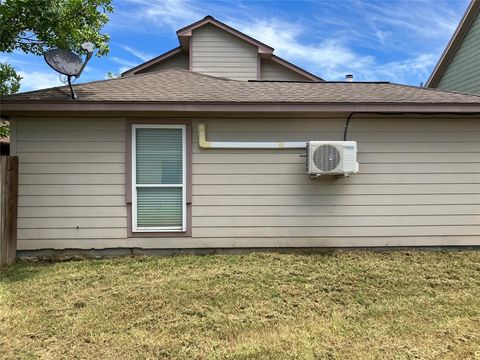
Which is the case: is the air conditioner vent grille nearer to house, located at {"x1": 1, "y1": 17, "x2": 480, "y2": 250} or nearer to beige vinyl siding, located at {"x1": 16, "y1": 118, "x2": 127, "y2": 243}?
house, located at {"x1": 1, "y1": 17, "x2": 480, "y2": 250}

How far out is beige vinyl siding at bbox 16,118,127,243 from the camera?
5.80 meters

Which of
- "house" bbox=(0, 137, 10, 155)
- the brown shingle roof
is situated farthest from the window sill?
"house" bbox=(0, 137, 10, 155)

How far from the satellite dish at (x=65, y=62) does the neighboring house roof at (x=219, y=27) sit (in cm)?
569

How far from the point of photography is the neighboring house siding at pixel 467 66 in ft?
33.6

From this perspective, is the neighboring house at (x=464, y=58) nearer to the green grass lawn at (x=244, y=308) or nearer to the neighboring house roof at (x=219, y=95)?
the neighboring house roof at (x=219, y=95)

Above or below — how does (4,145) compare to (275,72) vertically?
below

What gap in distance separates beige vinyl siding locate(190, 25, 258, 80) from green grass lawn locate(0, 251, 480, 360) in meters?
6.93

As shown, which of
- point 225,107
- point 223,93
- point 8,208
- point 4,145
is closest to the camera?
point 8,208

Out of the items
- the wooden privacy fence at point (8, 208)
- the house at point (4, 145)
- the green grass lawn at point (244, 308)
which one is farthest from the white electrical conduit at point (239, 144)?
the house at point (4, 145)

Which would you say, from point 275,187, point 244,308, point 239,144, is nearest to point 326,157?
point 275,187

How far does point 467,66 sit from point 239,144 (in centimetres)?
786

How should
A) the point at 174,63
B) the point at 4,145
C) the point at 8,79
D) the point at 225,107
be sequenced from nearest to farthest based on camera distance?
1. the point at 225,107
2. the point at 8,79
3. the point at 174,63
4. the point at 4,145

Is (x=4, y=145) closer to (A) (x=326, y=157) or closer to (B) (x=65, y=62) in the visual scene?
(B) (x=65, y=62)

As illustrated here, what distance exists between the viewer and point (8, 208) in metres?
5.50
